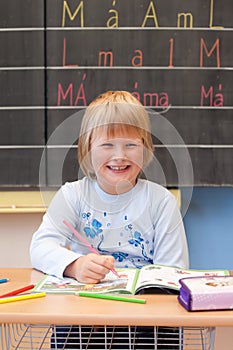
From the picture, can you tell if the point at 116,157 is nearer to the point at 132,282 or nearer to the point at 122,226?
the point at 122,226

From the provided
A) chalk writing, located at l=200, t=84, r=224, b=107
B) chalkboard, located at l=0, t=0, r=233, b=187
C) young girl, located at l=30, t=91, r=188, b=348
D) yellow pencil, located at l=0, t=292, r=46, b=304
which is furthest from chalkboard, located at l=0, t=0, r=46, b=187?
yellow pencil, located at l=0, t=292, r=46, b=304

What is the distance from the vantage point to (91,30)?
2.70 meters

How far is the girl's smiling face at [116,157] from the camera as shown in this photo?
1.37m

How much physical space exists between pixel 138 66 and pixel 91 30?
27cm

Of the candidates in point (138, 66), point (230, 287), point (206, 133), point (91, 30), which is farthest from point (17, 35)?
point (230, 287)

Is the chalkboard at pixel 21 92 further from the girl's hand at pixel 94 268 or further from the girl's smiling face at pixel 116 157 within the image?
the girl's hand at pixel 94 268

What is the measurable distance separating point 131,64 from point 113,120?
1407 mm

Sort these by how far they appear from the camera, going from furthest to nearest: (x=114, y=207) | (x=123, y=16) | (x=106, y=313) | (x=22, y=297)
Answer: (x=123, y=16), (x=114, y=207), (x=22, y=297), (x=106, y=313)

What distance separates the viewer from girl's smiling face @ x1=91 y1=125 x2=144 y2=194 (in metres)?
1.37

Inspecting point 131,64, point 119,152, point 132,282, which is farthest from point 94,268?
point 131,64

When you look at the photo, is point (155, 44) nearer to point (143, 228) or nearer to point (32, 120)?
point (32, 120)

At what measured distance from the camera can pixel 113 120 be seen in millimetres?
1350

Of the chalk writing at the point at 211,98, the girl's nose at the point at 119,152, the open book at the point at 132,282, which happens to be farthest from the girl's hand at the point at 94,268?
the chalk writing at the point at 211,98

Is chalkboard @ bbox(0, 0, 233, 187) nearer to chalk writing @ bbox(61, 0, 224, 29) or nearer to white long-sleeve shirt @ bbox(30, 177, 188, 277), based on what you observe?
chalk writing @ bbox(61, 0, 224, 29)
